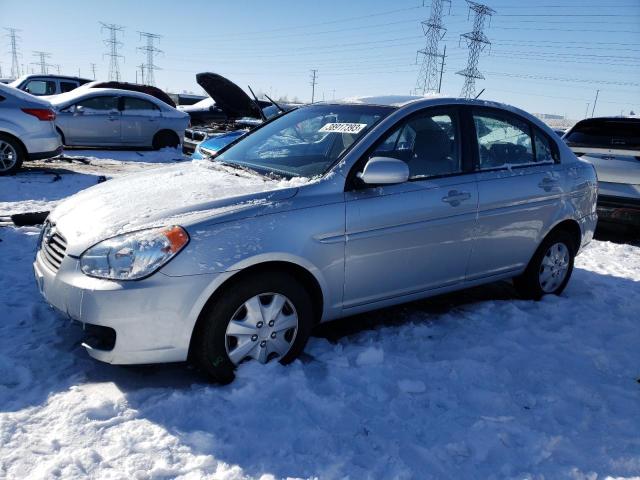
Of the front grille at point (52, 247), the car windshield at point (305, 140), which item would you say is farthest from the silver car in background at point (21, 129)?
the front grille at point (52, 247)

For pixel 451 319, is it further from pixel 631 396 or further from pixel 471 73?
pixel 471 73

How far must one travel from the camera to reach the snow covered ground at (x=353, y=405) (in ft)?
7.87

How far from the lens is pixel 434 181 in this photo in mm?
3695

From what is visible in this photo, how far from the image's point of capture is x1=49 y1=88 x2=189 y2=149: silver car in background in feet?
40.2

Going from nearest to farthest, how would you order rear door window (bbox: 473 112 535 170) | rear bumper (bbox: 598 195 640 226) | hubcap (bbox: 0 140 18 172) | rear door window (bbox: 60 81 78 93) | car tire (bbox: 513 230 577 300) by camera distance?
rear door window (bbox: 473 112 535 170) < car tire (bbox: 513 230 577 300) < rear bumper (bbox: 598 195 640 226) < hubcap (bbox: 0 140 18 172) < rear door window (bbox: 60 81 78 93)

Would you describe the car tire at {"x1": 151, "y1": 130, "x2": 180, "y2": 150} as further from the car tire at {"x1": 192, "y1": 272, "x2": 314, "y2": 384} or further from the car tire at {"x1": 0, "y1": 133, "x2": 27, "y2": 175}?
the car tire at {"x1": 192, "y1": 272, "x2": 314, "y2": 384}

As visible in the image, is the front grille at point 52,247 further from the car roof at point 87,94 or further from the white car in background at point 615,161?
the car roof at point 87,94

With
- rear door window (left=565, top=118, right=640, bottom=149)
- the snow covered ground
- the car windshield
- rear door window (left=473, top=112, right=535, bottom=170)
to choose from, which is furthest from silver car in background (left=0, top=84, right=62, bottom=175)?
rear door window (left=565, top=118, right=640, bottom=149)

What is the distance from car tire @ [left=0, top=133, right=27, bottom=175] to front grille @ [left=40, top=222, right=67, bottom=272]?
647 cm

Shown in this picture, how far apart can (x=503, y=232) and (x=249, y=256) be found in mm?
2211

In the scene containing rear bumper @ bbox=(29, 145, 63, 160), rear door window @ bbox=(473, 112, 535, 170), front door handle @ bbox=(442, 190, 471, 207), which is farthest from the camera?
rear bumper @ bbox=(29, 145, 63, 160)

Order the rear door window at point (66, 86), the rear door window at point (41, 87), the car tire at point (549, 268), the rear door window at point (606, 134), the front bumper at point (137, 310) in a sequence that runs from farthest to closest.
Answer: the rear door window at point (66, 86)
the rear door window at point (41, 87)
the rear door window at point (606, 134)
the car tire at point (549, 268)
the front bumper at point (137, 310)

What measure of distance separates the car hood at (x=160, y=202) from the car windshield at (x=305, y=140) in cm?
23

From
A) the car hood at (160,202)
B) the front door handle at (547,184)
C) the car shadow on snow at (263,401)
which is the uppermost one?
the front door handle at (547,184)
